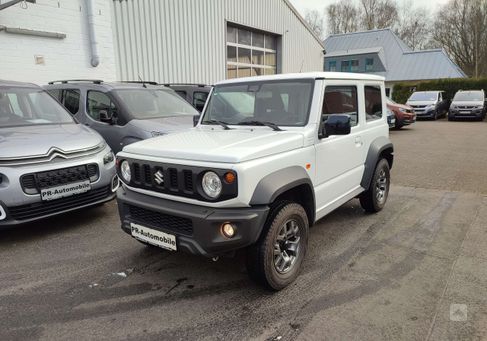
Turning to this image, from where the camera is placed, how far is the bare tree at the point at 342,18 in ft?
176

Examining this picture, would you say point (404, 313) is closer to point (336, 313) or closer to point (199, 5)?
point (336, 313)

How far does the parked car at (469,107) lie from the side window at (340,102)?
62.2 feet

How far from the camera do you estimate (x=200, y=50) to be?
13.8m

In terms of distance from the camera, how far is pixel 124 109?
670cm

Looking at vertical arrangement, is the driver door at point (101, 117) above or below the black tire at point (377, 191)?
above

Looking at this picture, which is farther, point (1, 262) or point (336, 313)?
point (1, 262)

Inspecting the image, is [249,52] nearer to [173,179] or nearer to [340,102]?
[340,102]

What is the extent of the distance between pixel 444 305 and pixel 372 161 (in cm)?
214

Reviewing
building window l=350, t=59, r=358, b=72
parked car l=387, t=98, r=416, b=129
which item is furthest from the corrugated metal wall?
building window l=350, t=59, r=358, b=72

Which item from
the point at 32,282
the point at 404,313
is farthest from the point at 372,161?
the point at 32,282

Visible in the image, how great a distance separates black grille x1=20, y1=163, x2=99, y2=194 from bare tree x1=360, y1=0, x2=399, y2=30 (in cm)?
5510

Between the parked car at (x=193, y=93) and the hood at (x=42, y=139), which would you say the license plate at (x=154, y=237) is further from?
the parked car at (x=193, y=93)

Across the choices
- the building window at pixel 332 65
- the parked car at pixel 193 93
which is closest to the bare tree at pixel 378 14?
the building window at pixel 332 65

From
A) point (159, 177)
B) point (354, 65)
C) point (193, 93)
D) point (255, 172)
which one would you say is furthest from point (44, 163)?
point (354, 65)
